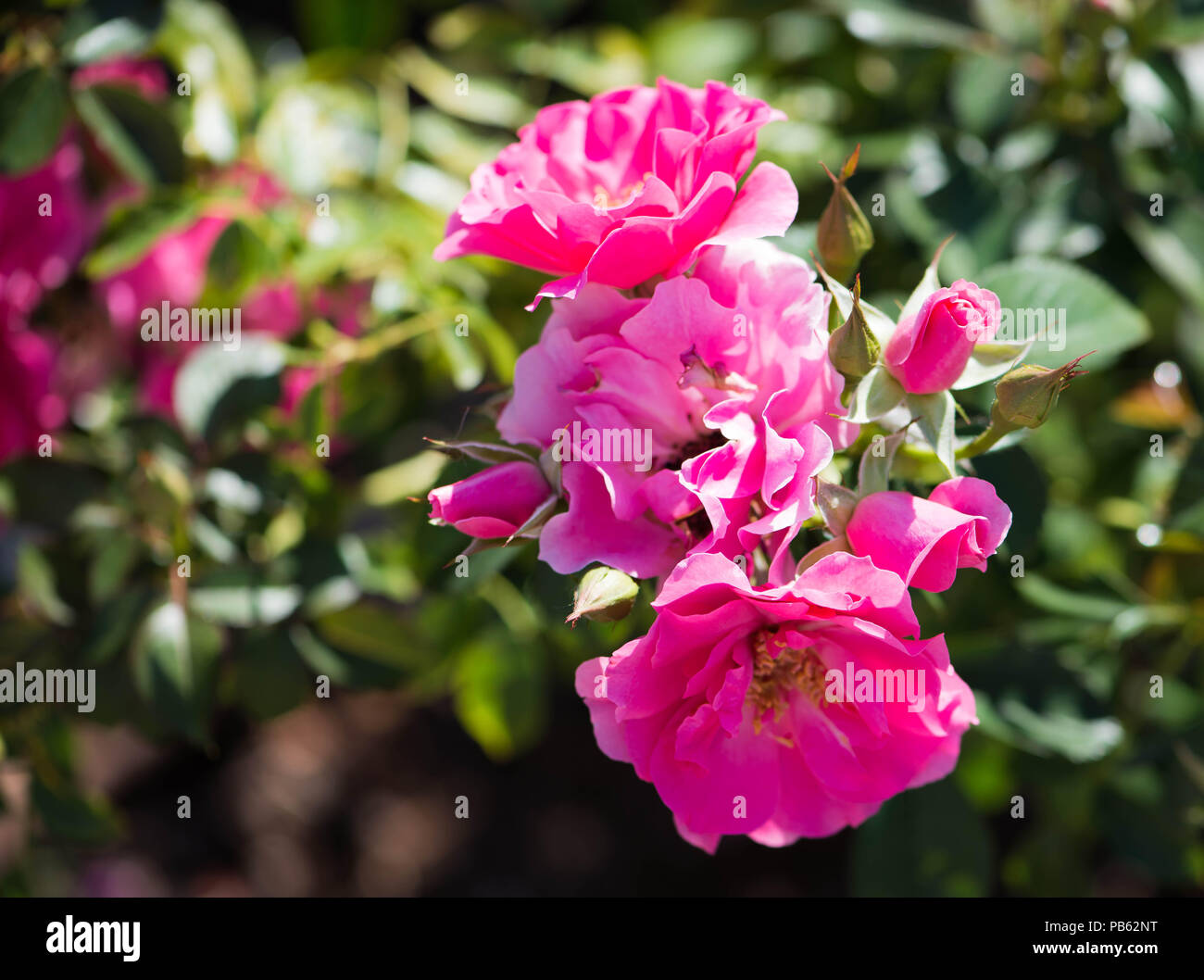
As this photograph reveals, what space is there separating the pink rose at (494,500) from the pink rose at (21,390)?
0.90 metres

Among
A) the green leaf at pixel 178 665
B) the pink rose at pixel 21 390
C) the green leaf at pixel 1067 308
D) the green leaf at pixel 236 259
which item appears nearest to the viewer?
the green leaf at pixel 1067 308

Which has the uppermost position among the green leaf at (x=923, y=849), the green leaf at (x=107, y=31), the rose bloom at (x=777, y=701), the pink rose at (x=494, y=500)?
the green leaf at (x=107, y=31)

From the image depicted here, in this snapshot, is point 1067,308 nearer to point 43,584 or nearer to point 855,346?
point 855,346

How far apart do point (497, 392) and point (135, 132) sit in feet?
2.26

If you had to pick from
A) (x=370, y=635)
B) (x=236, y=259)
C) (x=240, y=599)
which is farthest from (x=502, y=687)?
(x=236, y=259)

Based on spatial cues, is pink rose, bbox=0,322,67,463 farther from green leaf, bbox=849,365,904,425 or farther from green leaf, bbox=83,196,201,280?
green leaf, bbox=849,365,904,425

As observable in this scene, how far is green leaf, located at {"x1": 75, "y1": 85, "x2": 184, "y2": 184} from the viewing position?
120 centimetres

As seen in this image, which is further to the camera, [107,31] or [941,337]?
[107,31]

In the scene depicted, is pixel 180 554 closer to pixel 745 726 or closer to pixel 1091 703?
pixel 745 726

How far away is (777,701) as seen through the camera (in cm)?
79

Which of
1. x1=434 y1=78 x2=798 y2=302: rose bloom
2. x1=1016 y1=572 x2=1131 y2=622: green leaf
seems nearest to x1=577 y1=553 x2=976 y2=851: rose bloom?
x1=434 y1=78 x2=798 y2=302: rose bloom

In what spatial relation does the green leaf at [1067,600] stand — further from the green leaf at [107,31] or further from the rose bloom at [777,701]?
the green leaf at [107,31]

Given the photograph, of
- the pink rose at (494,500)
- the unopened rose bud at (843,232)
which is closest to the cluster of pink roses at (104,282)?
the pink rose at (494,500)

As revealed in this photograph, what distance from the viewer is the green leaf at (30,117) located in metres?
1.13
